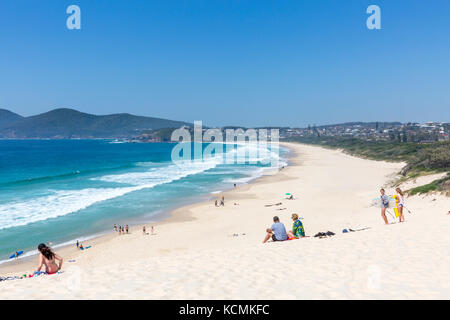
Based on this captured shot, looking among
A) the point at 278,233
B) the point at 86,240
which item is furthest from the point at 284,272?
the point at 86,240

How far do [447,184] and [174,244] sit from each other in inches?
658

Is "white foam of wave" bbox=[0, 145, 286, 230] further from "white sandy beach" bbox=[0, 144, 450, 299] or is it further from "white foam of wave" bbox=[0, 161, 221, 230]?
"white sandy beach" bbox=[0, 144, 450, 299]

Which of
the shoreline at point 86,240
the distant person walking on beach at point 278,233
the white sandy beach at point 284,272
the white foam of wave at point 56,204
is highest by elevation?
the white sandy beach at point 284,272

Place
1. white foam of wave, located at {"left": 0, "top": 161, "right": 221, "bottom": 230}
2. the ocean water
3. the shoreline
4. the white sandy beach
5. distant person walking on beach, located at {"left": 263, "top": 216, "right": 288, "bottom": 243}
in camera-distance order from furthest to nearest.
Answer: white foam of wave, located at {"left": 0, "top": 161, "right": 221, "bottom": 230} < the ocean water < the shoreline < distant person walking on beach, located at {"left": 263, "top": 216, "right": 288, "bottom": 243} < the white sandy beach

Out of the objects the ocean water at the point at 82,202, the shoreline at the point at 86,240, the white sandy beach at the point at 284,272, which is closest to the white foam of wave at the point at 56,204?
the ocean water at the point at 82,202

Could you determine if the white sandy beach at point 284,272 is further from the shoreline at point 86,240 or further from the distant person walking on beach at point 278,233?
the distant person walking on beach at point 278,233

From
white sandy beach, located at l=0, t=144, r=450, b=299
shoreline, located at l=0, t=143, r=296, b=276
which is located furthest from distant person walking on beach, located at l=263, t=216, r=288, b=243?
shoreline, located at l=0, t=143, r=296, b=276

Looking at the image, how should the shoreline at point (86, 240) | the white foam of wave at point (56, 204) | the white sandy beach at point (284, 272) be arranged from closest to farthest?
the white sandy beach at point (284, 272)
the shoreline at point (86, 240)
the white foam of wave at point (56, 204)

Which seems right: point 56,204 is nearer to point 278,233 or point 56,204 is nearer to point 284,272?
point 278,233

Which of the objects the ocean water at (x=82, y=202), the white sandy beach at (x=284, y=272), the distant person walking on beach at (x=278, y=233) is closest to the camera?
the white sandy beach at (x=284, y=272)

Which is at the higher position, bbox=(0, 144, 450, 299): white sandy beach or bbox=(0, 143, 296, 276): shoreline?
bbox=(0, 144, 450, 299): white sandy beach

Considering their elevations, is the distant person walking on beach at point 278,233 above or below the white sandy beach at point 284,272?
below

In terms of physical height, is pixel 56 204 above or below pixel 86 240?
above
